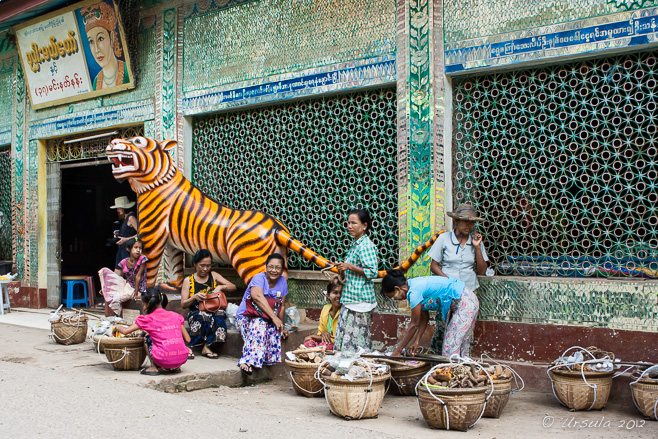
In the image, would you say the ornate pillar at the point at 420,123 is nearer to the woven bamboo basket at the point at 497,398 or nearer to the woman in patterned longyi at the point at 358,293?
the woman in patterned longyi at the point at 358,293

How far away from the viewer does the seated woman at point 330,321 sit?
683 centimetres

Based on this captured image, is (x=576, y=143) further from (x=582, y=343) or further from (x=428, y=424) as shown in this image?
(x=428, y=424)

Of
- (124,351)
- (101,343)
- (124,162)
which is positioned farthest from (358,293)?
(124,162)

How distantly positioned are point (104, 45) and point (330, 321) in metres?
5.73

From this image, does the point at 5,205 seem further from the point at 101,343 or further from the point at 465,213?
the point at 465,213

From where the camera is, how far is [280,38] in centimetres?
848

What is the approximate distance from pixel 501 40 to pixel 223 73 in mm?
3882

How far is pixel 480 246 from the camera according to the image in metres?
→ 6.43

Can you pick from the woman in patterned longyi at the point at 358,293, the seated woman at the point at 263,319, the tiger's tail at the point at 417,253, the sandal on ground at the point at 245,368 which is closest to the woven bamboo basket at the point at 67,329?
the seated woman at the point at 263,319

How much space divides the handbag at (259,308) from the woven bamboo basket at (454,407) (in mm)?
2245

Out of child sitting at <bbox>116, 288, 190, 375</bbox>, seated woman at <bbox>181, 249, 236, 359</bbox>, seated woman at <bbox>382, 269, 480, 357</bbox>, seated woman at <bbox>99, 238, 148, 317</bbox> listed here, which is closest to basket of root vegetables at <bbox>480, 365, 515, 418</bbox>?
seated woman at <bbox>382, 269, 480, 357</bbox>

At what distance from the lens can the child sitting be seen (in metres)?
6.26

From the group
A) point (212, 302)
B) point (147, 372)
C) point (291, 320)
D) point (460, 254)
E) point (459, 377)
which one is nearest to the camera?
point (459, 377)

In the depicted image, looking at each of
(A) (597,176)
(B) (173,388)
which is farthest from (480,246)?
(B) (173,388)
